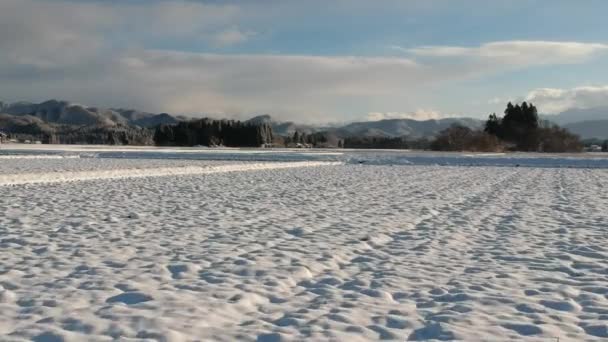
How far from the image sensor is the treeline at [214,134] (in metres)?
156

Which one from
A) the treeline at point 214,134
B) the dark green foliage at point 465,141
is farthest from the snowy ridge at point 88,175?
the treeline at point 214,134

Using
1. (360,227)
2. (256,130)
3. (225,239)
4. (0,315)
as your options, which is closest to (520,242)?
(360,227)

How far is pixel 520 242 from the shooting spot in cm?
1019

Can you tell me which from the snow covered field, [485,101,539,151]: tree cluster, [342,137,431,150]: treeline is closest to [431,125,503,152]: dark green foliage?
[485,101,539,151]: tree cluster

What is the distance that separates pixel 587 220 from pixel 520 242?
381 centimetres

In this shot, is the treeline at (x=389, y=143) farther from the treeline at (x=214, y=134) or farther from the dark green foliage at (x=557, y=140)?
the dark green foliage at (x=557, y=140)

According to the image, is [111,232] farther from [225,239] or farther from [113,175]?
[113,175]

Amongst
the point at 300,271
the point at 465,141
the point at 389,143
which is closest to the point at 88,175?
the point at 300,271

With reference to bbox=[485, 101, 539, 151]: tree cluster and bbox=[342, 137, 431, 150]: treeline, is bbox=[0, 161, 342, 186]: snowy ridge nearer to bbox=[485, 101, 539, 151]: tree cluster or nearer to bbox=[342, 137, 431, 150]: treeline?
bbox=[485, 101, 539, 151]: tree cluster

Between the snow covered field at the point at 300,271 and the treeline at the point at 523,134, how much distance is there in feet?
321

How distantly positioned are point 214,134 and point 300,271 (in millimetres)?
157855

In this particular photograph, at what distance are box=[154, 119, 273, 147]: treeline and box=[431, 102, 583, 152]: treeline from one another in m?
57.1

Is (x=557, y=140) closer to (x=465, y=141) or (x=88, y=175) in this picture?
A: (x=465, y=141)

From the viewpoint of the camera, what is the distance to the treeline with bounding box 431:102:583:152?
11144cm
